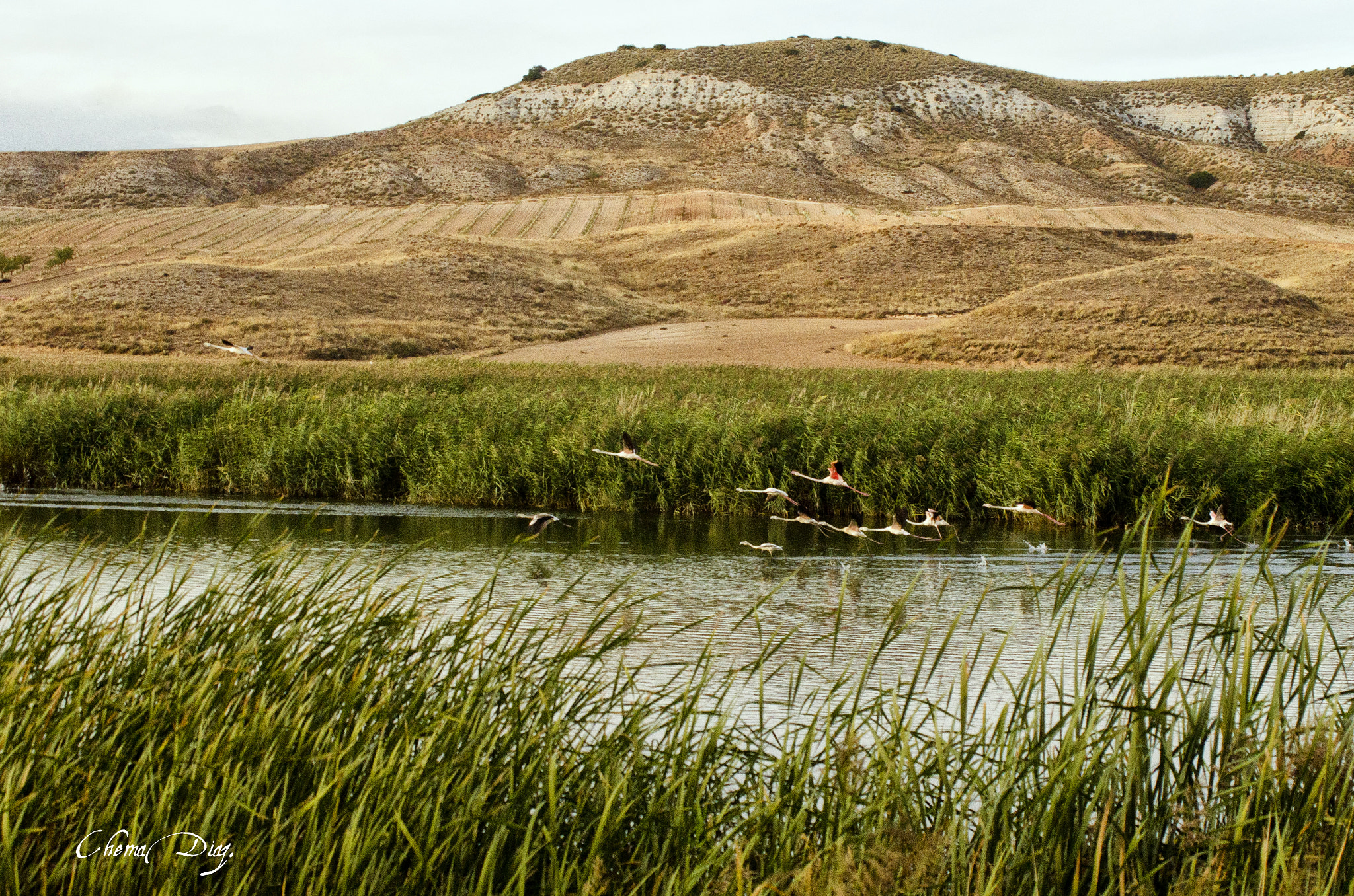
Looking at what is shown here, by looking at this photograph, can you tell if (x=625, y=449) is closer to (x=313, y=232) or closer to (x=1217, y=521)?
(x=1217, y=521)

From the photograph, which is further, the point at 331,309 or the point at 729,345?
the point at 331,309

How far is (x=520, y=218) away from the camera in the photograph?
285ft

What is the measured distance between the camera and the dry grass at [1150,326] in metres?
37.7

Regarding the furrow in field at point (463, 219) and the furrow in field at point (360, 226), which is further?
the furrow in field at point (463, 219)

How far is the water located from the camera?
10031mm

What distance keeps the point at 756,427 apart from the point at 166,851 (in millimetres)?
14212

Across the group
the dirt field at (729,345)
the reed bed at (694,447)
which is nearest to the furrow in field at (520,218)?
the dirt field at (729,345)

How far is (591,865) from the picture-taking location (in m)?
3.81

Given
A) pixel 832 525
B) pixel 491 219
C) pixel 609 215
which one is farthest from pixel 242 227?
pixel 832 525

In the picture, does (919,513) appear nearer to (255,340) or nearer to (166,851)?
(166,851)

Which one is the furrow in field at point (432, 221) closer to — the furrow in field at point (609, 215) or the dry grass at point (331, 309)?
the furrow in field at point (609, 215)

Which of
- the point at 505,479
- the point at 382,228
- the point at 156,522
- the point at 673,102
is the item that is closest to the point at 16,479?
the point at 156,522

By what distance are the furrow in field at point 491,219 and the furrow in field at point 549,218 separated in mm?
2317

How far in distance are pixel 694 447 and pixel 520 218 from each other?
72279 mm
